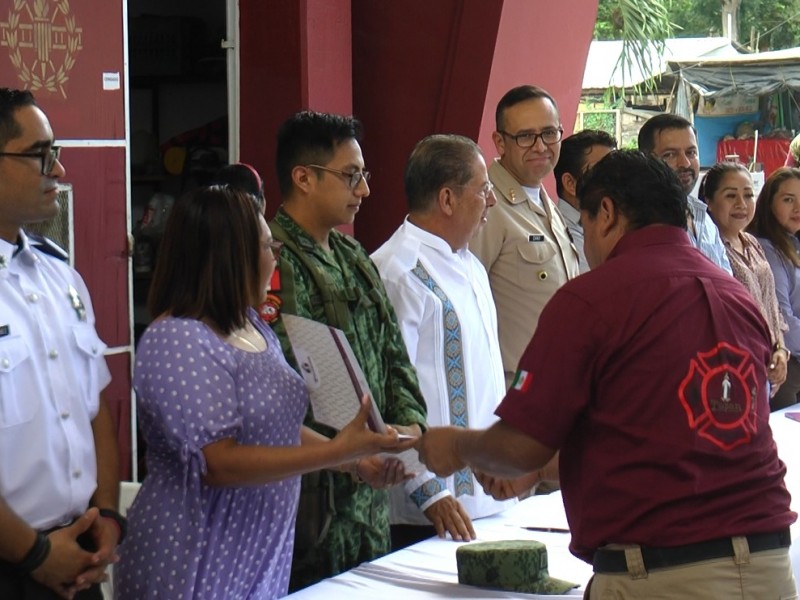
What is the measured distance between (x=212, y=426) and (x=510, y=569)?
28.8 inches

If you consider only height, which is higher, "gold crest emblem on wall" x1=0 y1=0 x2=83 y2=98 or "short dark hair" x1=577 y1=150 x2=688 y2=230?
"gold crest emblem on wall" x1=0 y1=0 x2=83 y2=98

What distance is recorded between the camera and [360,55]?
6082 mm

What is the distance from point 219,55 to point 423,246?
353 centimetres

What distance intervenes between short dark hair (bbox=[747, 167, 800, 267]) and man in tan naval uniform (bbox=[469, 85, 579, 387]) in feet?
6.72

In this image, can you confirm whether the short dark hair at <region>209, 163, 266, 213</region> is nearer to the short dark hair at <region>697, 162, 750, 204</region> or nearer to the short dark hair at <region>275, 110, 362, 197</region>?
the short dark hair at <region>275, 110, 362, 197</region>

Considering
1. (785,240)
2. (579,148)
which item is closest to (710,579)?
(579,148)

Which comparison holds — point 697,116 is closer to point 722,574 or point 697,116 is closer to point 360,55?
point 360,55

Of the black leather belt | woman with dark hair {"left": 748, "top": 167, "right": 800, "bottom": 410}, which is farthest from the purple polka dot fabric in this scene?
woman with dark hair {"left": 748, "top": 167, "right": 800, "bottom": 410}

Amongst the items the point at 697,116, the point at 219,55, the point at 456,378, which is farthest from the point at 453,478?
the point at 697,116

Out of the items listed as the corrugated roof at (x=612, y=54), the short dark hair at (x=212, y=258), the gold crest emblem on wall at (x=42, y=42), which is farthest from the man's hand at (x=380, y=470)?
the corrugated roof at (x=612, y=54)

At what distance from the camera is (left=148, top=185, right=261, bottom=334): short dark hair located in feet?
7.94

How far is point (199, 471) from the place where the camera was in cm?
235

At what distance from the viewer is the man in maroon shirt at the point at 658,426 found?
216cm

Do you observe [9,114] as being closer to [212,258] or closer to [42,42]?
[212,258]
